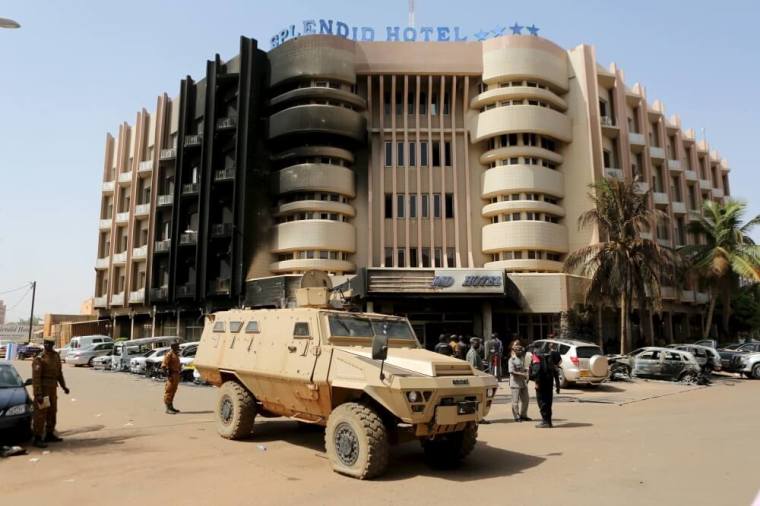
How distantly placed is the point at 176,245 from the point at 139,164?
36.0 feet

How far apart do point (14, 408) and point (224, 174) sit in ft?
99.1

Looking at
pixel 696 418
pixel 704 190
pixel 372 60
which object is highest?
pixel 372 60

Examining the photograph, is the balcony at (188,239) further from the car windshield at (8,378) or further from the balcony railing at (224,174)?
the car windshield at (8,378)

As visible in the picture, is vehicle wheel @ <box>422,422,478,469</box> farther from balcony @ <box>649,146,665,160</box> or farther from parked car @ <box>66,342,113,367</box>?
balcony @ <box>649,146,665,160</box>

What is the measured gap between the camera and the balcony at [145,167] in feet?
146

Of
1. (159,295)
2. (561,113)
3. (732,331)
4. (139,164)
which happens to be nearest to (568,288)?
(561,113)

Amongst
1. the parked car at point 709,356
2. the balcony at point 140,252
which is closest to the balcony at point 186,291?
the balcony at point 140,252

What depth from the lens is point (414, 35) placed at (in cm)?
3706

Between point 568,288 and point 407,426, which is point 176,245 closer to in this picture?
point 568,288

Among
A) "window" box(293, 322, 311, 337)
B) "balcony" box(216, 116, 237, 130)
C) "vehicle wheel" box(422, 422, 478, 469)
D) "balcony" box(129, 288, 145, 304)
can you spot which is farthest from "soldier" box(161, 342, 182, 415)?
"balcony" box(129, 288, 145, 304)

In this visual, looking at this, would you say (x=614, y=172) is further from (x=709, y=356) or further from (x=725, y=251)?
(x=709, y=356)

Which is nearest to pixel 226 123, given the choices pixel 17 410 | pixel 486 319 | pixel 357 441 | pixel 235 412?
pixel 486 319

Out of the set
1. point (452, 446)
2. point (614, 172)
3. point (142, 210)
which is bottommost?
point (452, 446)

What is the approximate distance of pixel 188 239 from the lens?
128ft
